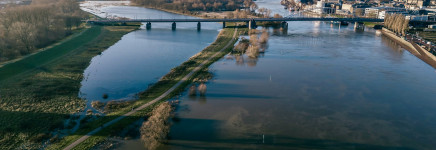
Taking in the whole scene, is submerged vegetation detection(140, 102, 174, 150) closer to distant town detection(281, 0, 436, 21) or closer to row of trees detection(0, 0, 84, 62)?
row of trees detection(0, 0, 84, 62)

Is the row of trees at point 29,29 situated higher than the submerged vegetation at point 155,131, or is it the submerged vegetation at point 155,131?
the row of trees at point 29,29

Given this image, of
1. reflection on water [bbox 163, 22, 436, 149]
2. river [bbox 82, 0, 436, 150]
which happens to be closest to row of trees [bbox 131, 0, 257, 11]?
river [bbox 82, 0, 436, 150]

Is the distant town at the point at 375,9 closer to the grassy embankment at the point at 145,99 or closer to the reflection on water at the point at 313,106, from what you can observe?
the reflection on water at the point at 313,106

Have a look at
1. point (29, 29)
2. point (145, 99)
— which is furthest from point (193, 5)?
point (145, 99)

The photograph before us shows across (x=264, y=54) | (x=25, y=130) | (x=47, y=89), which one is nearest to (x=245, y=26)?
(x=264, y=54)

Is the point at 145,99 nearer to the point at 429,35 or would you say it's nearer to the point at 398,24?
the point at 398,24

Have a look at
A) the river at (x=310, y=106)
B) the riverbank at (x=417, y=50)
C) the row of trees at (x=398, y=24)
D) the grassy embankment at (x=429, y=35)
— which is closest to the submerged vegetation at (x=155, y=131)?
the river at (x=310, y=106)
